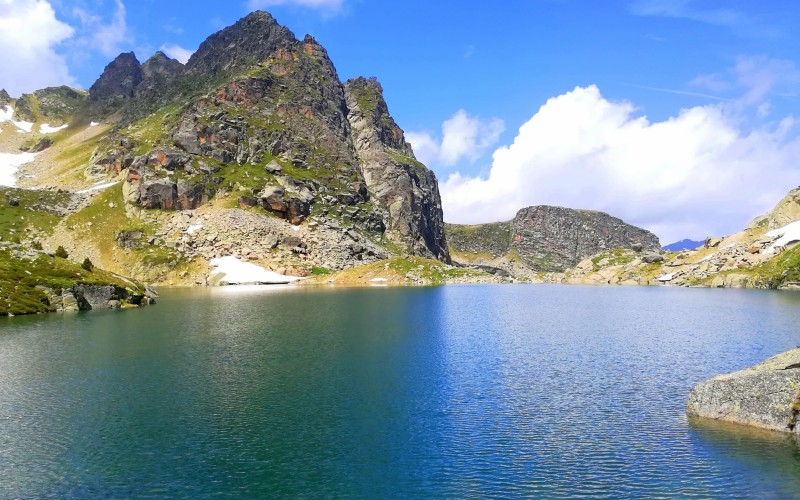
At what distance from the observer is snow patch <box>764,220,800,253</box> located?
18338 centimetres

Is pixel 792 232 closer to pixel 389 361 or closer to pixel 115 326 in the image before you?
pixel 389 361

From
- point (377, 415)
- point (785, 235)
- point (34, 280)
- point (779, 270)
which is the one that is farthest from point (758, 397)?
point (785, 235)

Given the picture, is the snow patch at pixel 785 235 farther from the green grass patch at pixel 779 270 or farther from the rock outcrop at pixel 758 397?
the rock outcrop at pixel 758 397

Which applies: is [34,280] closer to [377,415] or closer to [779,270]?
[377,415]

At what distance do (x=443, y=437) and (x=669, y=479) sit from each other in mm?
12823

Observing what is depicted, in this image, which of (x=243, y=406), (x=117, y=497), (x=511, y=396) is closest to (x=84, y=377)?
(x=243, y=406)

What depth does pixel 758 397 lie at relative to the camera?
34219 millimetres

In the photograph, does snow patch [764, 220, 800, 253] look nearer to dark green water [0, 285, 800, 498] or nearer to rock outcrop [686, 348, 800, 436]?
dark green water [0, 285, 800, 498]

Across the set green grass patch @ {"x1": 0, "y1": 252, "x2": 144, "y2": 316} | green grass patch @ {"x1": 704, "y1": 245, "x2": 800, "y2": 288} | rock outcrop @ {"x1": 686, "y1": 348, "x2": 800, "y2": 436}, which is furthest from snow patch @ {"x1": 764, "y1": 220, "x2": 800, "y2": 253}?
green grass patch @ {"x1": 0, "y1": 252, "x2": 144, "y2": 316}

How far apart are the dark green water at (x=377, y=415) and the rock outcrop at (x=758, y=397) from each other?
147cm

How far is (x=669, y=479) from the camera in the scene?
2677cm

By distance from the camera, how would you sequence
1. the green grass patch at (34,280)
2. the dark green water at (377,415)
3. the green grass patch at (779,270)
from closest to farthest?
the dark green water at (377,415) < the green grass patch at (34,280) < the green grass patch at (779,270)

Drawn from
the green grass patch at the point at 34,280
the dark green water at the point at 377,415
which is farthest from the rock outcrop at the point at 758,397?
the green grass patch at the point at 34,280

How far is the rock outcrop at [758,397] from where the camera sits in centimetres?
3309
